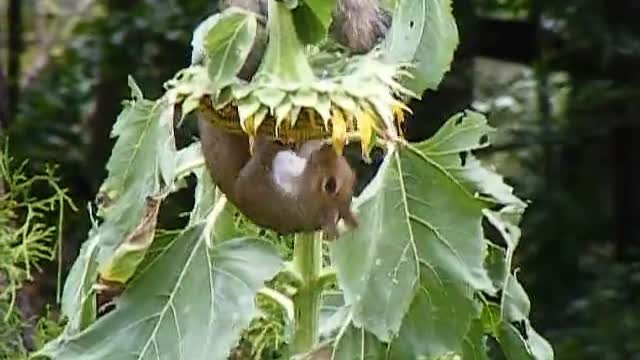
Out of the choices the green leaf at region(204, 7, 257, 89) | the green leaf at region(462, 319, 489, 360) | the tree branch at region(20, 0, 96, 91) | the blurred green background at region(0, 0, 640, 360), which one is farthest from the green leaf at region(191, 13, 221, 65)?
the tree branch at region(20, 0, 96, 91)

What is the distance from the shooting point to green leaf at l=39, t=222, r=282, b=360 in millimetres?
818

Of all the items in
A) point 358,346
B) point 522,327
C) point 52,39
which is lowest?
point 52,39

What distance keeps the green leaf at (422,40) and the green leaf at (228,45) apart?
90 mm

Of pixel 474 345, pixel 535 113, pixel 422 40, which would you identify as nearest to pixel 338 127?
pixel 422 40

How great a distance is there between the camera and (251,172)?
31.5 inches

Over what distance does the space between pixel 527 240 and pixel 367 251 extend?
6.25 ft

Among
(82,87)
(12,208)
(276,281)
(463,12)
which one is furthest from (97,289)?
(82,87)

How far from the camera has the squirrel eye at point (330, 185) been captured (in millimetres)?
799

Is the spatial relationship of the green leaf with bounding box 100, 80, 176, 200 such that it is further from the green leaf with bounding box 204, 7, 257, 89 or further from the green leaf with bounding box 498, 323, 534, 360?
the green leaf with bounding box 498, 323, 534, 360

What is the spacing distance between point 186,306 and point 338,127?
0.53 ft

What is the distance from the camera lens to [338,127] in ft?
2.44

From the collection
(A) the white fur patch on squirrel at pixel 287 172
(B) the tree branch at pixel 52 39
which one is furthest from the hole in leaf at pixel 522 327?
(B) the tree branch at pixel 52 39

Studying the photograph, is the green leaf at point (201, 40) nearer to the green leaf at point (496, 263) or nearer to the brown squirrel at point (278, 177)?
the brown squirrel at point (278, 177)

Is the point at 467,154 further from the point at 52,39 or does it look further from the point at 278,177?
the point at 52,39
